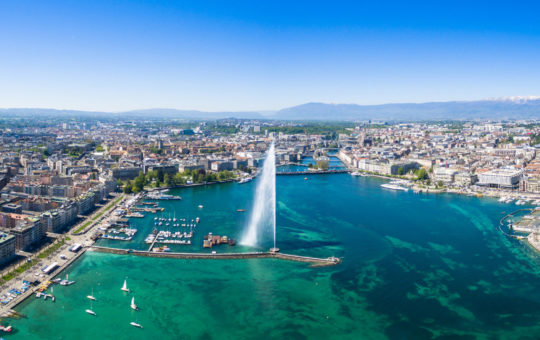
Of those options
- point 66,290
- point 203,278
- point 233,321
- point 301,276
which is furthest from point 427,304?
point 66,290

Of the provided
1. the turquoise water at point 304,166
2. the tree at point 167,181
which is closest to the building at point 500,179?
the turquoise water at point 304,166

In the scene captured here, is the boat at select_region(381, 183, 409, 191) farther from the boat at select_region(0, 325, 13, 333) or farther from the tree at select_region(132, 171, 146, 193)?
the boat at select_region(0, 325, 13, 333)

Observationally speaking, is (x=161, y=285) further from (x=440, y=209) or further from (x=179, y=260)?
(x=440, y=209)

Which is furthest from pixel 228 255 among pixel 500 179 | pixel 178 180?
pixel 500 179

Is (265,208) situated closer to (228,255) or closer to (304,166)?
(228,255)

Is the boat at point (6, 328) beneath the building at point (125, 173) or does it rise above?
beneath

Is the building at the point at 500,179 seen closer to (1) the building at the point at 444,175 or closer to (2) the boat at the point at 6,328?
(1) the building at the point at 444,175
